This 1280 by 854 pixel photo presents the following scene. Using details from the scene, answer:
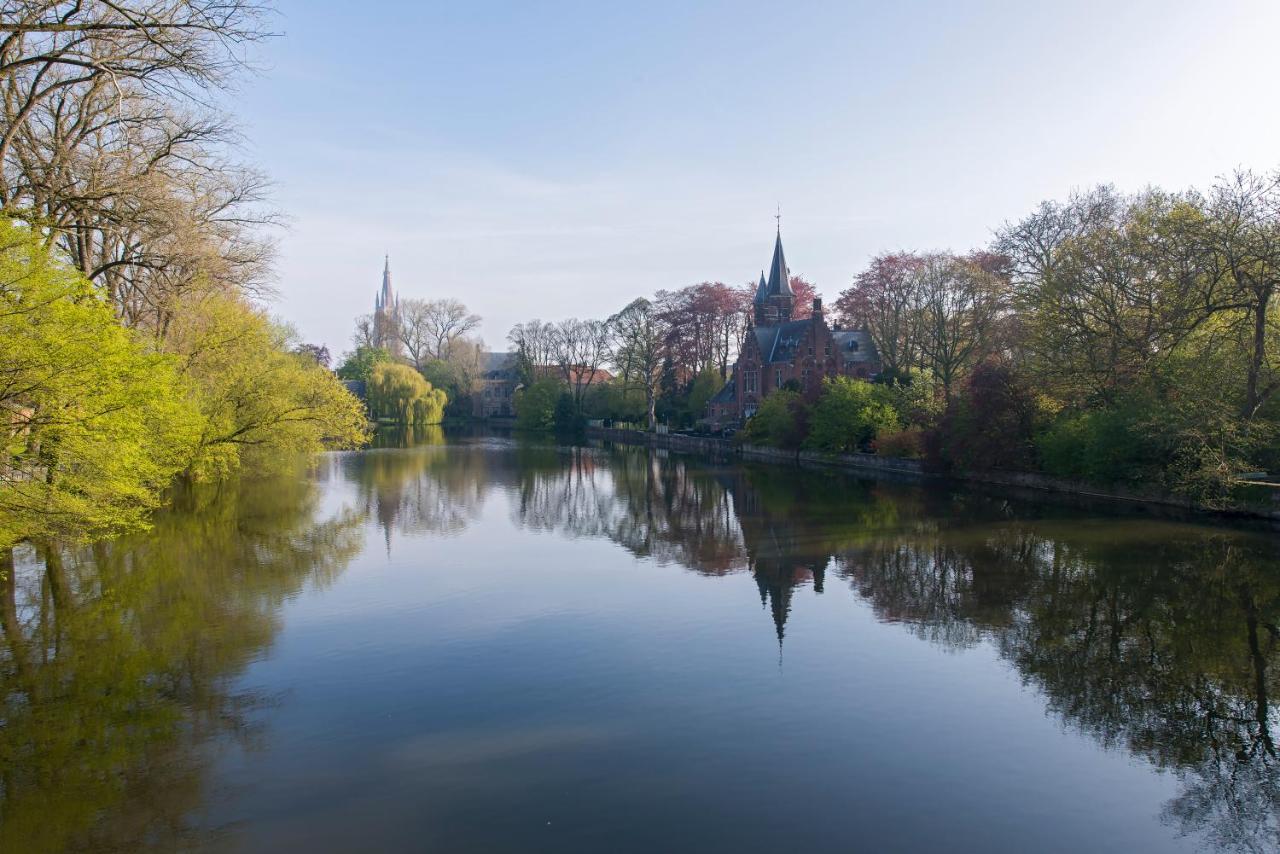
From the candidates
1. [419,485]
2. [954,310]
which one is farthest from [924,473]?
[419,485]

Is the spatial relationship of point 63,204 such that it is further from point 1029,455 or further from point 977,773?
point 1029,455

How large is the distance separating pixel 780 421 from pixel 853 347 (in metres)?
16.2

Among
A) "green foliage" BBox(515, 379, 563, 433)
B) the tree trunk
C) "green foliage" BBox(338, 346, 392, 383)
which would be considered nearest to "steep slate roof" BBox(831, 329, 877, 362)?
"green foliage" BBox(515, 379, 563, 433)

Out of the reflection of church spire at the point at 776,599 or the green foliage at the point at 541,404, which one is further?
the green foliage at the point at 541,404

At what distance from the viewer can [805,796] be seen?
24.8 feet

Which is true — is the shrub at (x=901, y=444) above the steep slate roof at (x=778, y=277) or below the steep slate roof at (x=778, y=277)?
below

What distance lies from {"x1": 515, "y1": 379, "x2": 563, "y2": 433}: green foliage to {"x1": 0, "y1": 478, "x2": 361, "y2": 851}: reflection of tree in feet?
173

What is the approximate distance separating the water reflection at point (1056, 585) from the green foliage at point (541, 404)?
133 ft

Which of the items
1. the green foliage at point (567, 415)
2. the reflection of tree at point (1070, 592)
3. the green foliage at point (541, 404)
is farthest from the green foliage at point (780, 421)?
the green foliage at point (541, 404)

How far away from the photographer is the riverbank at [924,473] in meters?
23.2

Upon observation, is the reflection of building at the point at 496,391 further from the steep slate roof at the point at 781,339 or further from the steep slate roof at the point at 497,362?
the steep slate roof at the point at 781,339

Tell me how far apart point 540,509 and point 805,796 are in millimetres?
20170

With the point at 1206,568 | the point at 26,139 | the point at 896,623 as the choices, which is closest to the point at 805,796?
the point at 896,623

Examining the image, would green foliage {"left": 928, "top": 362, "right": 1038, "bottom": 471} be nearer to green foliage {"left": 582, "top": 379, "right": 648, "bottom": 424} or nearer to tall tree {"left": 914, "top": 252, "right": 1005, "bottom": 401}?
tall tree {"left": 914, "top": 252, "right": 1005, "bottom": 401}
